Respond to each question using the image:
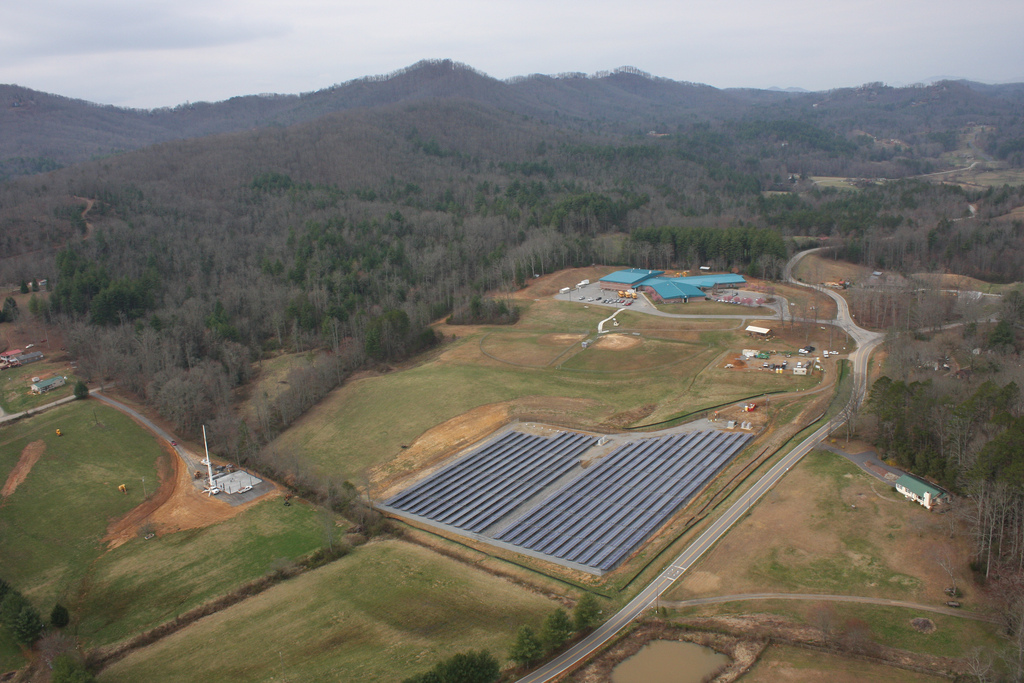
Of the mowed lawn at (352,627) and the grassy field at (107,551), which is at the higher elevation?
the mowed lawn at (352,627)

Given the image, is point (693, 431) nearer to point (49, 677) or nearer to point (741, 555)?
point (741, 555)

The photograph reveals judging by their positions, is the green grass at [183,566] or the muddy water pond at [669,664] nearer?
the muddy water pond at [669,664]

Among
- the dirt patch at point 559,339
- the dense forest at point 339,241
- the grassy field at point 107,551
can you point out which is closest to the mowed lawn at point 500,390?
the dirt patch at point 559,339

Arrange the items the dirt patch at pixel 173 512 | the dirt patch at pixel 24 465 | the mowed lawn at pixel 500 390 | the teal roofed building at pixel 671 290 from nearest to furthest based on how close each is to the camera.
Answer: the dirt patch at pixel 173 512, the dirt patch at pixel 24 465, the mowed lawn at pixel 500 390, the teal roofed building at pixel 671 290

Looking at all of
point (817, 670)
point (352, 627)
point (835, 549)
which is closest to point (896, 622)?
point (817, 670)

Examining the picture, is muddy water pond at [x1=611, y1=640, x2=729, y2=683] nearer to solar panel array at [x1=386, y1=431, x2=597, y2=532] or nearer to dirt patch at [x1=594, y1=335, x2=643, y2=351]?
solar panel array at [x1=386, y1=431, x2=597, y2=532]

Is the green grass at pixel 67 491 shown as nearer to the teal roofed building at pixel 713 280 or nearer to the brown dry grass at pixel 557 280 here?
the brown dry grass at pixel 557 280

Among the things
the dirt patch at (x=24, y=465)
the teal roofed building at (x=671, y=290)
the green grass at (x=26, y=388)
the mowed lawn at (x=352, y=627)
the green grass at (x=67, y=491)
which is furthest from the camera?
the teal roofed building at (x=671, y=290)
